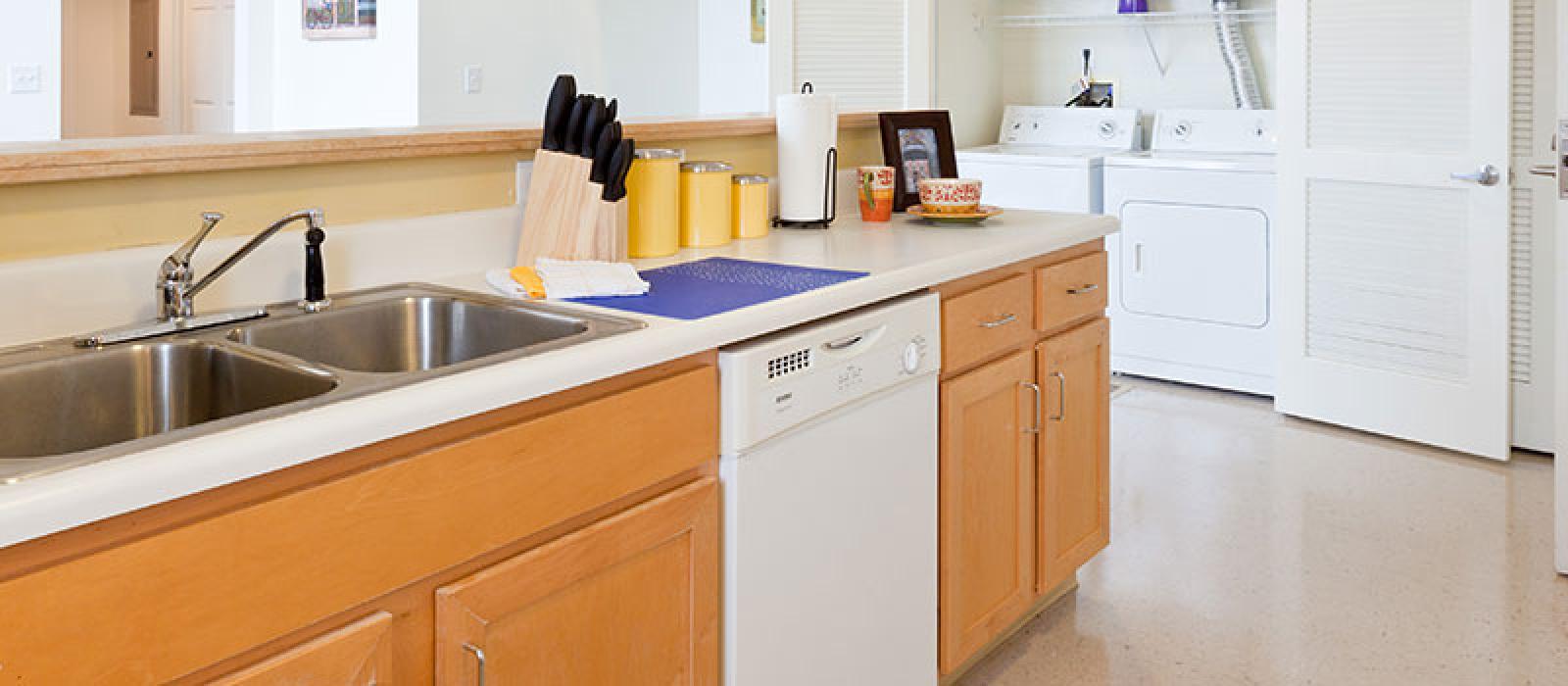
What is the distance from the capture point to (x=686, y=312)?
1.70m

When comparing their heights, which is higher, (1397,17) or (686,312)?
(1397,17)

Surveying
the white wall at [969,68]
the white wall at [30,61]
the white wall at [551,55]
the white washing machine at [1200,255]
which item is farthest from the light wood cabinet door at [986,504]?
the white wall at [30,61]

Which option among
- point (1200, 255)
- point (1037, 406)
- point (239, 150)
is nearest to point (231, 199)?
point (239, 150)

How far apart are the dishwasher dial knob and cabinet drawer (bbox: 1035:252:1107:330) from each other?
49 cm

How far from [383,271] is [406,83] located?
378 centimetres

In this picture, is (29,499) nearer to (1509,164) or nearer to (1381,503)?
(1381,503)

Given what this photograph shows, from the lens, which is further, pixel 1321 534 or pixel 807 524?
pixel 1321 534

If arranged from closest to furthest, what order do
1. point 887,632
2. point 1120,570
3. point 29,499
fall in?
point 29,499 < point 887,632 < point 1120,570

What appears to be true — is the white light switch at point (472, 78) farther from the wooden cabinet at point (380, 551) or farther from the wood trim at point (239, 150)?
the wooden cabinet at point (380, 551)

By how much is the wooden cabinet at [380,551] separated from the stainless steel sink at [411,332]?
21 centimetres

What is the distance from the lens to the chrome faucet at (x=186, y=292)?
148cm

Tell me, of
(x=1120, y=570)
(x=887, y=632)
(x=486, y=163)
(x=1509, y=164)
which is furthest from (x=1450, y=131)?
(x=486, y=163)

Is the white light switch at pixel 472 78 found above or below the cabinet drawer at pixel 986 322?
above

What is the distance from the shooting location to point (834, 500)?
1881 millimetres
